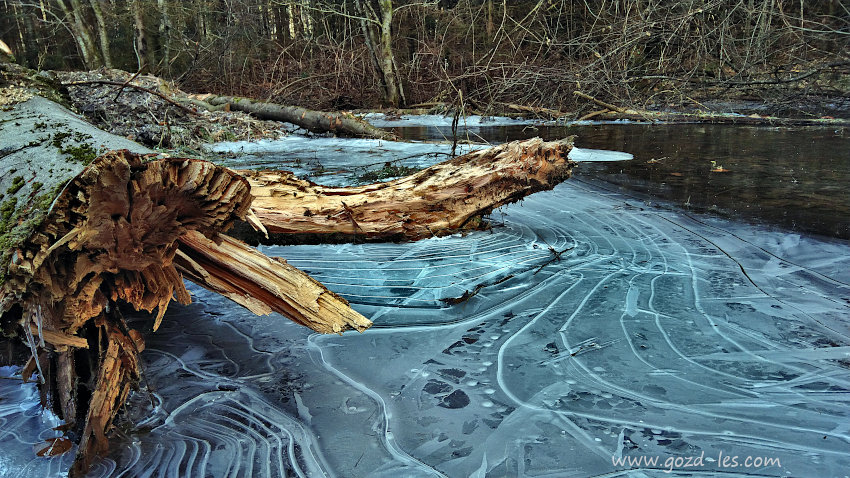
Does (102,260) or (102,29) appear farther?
(102,29)

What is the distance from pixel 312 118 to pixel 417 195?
5886 millimetres

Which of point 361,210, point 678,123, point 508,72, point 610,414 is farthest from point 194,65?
point 610,414

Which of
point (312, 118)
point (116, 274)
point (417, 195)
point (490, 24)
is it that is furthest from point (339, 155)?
point (490, 24)

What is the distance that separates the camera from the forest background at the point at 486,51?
25.9ft

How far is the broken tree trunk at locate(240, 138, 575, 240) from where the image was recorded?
2.99 metres

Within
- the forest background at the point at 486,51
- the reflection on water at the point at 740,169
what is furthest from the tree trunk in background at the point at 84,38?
the reflection on water at the point at 740,169

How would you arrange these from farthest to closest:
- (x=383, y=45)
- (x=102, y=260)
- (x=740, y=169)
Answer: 1. (x=383, y=45)
2. (x=740, y=169)
3. (x=102, y=260)

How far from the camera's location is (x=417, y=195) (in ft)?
10.3

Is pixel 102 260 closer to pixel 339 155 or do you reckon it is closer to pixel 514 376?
pixel 514 376

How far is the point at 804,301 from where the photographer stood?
2.41 metres

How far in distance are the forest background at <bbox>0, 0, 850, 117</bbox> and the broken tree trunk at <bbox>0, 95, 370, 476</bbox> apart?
15.3ft

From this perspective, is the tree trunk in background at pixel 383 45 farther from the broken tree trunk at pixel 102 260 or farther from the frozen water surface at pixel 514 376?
the broken tree trunk at pixel 102 260

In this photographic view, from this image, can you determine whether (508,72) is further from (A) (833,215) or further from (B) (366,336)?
(B) (366,336)

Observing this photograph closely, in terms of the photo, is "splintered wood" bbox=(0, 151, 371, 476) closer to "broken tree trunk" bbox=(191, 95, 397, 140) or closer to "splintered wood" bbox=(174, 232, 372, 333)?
"splintered wood" bbox=(174, 232, 372, 333)
